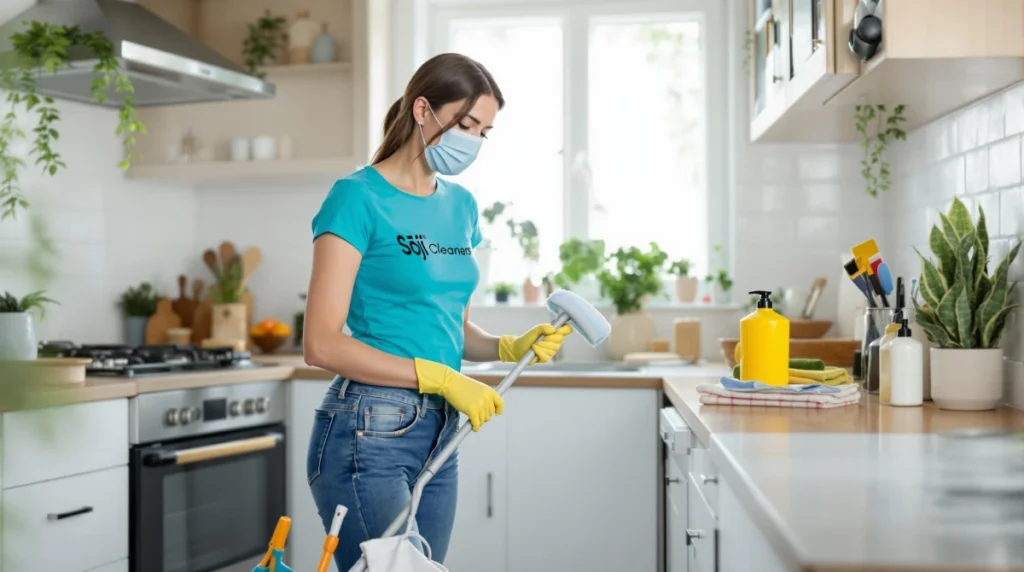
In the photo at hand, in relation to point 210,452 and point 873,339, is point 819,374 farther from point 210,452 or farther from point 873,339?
point 210,452

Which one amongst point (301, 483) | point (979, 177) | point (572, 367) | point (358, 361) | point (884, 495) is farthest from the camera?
point (572, 367)

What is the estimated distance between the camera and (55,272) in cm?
36

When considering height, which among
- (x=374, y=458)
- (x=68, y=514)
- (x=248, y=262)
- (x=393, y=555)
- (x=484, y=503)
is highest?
(x=248, y=262)

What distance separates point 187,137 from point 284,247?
0.51 m

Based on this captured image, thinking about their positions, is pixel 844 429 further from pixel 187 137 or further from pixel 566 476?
pixel 187 137

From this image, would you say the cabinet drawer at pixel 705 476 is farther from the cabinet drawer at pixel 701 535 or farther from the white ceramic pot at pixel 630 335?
the white ceramic pot at pixel 630 335

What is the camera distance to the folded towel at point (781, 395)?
A: 6.37 feet

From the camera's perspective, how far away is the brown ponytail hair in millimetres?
1770

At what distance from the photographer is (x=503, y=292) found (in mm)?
3600

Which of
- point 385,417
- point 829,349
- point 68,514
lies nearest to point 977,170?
point 829,349

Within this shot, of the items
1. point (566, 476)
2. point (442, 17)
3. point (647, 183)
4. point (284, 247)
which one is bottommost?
point (566, 476)

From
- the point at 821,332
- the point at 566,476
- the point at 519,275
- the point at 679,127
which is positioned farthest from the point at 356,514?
the point at 679,127

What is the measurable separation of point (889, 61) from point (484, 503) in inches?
65.2

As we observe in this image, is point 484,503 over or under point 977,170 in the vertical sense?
under
